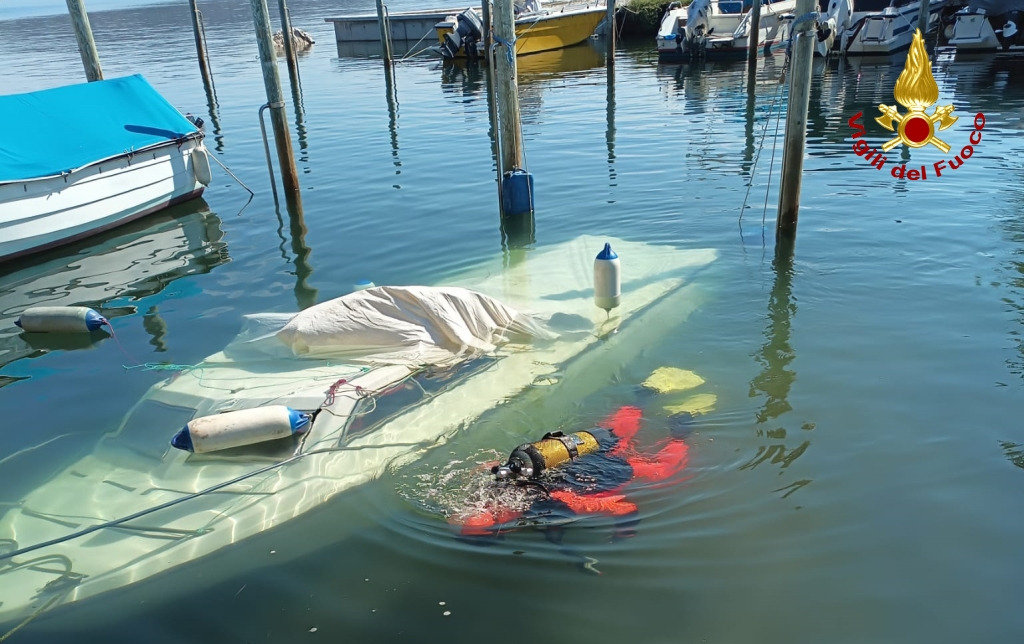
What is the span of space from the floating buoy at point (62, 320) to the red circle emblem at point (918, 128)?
32.3 ft

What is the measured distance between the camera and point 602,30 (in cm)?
4338

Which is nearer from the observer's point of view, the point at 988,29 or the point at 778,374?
the point at 778,374

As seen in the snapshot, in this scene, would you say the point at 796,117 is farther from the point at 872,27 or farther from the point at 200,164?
the point at 872,27

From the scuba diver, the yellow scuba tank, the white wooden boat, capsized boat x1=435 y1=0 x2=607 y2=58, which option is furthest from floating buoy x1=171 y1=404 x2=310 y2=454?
capsized boat x1=435 y1=0 x2=607 y2=58

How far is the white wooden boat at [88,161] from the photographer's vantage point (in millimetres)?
12305

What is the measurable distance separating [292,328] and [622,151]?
1208 centimetres

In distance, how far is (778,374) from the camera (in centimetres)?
792

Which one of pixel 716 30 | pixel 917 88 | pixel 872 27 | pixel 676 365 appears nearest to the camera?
pixel 917 88

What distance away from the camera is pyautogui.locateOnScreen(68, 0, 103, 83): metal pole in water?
15.5m

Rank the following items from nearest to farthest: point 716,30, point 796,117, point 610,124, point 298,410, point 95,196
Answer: point 298,410
point 796,117
point 95,196
point 610,124
point 716,30

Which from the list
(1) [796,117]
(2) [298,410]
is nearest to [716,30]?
(1) [796,117]

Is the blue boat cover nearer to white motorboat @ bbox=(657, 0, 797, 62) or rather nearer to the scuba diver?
the scuba diver

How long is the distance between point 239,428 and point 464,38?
3176 centimetres

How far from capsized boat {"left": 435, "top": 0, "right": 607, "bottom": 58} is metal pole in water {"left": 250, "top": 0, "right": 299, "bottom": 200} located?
2151 centimetres
